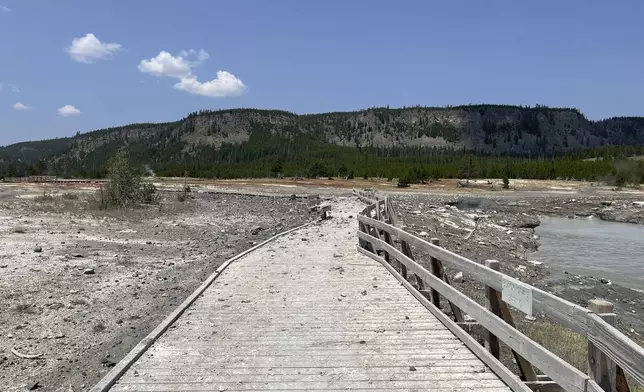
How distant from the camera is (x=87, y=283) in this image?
1059 centimetres

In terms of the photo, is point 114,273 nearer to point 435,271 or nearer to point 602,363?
point 435,271

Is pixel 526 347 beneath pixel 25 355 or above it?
above

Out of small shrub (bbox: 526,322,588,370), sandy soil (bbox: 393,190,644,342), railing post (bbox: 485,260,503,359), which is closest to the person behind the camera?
railing post (bbox: 485,260,503,359)

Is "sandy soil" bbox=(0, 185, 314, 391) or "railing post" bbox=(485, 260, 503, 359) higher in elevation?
"railing post" bbox=(485, 260, 503, 359)

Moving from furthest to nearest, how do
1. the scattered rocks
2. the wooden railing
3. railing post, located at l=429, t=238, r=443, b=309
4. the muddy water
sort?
the scattered rocks, the muddy water, railing post, located at l=429, t=238, r=443, b=309, the wooden railing

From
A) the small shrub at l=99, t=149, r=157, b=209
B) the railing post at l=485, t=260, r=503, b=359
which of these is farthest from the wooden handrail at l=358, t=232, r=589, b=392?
the small shrub at l=99, t=149, r=157, b=209

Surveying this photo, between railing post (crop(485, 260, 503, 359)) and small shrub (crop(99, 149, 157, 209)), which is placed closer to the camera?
railing post (crop(485, 260, 503, 359))

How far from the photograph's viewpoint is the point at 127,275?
11.5 meters

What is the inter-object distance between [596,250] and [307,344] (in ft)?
75.6

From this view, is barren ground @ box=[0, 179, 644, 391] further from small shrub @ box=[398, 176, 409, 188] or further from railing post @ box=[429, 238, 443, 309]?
small shrub @ box=[398, 176, 409, 188]

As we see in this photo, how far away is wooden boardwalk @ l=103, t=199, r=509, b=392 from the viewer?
16.3ft

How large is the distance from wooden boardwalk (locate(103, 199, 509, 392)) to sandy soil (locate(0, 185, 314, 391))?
1.07m

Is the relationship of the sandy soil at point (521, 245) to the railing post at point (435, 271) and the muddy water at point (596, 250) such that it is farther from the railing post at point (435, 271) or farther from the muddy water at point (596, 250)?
the railing post at point (435, 271)

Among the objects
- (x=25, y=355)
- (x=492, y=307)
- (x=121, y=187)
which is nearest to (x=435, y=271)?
(x=492, y=307)
